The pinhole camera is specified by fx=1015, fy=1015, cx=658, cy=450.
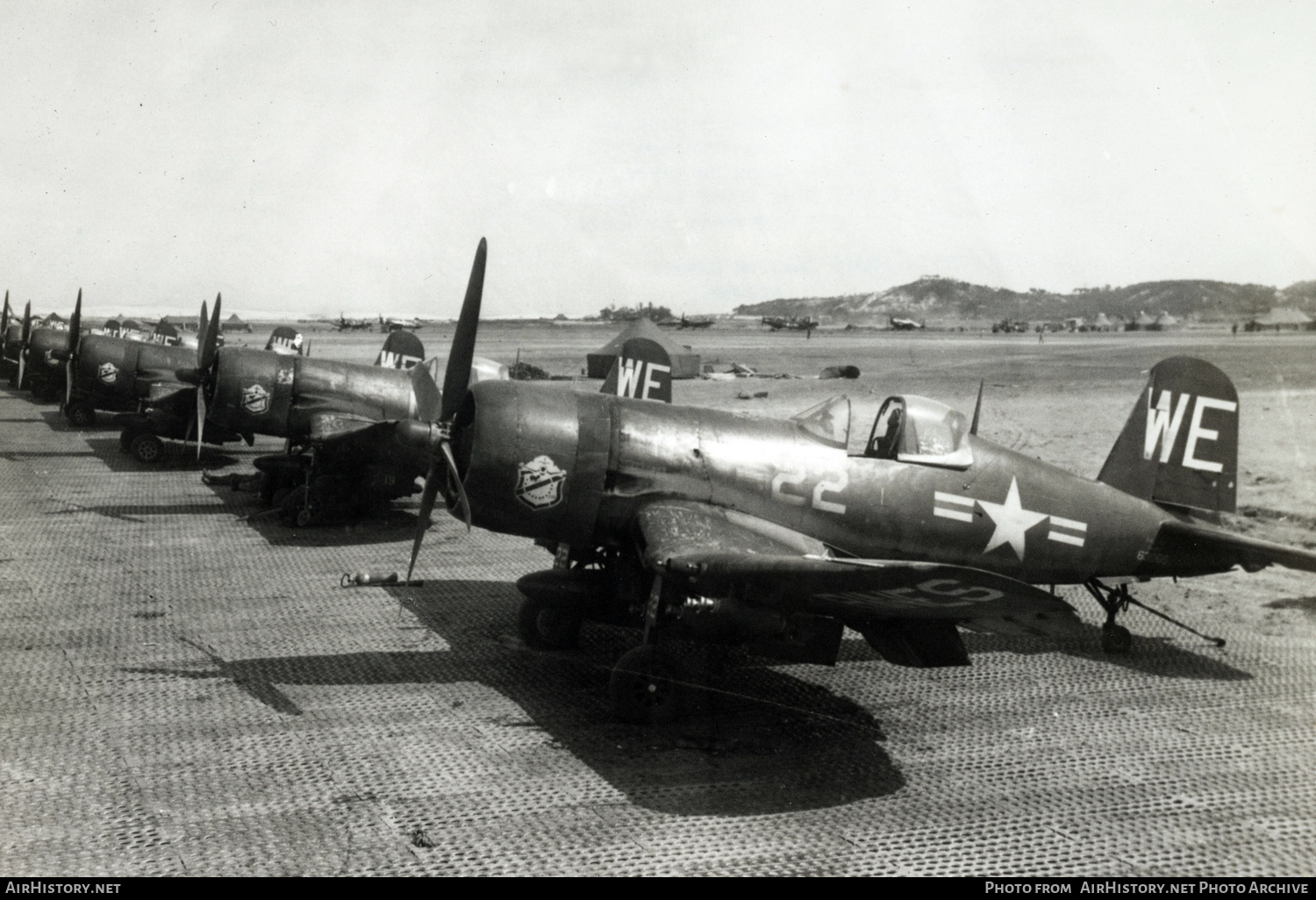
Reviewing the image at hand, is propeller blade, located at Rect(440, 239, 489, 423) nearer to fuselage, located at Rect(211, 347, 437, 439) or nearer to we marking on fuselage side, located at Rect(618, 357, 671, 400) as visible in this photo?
we marking on fuselage side, located at Rect(618, 357, 671, 400)

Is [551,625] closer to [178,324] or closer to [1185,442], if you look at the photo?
[1185,442]

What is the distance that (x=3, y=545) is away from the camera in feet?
36.4

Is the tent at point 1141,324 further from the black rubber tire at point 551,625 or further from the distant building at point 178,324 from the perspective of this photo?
the black rubber tire at point 551,625

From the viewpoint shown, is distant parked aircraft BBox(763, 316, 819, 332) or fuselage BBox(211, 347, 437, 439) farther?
distant parked aircraft BBox(763, 316, 819, 332)

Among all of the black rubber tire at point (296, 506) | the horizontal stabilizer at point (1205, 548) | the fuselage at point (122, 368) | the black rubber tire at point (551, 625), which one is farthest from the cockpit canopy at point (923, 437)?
the fuselage at point (122, 368)

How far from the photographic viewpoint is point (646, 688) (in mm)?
6680

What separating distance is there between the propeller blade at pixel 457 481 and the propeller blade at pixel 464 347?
26 cm

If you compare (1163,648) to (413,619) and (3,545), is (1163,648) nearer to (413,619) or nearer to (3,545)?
(413,619)

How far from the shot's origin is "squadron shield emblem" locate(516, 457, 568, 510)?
7.30 metres

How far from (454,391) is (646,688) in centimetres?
260

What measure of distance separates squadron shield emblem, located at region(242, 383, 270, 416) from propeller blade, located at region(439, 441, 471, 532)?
9057mm

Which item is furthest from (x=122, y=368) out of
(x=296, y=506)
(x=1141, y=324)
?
(x=1141, y=324)

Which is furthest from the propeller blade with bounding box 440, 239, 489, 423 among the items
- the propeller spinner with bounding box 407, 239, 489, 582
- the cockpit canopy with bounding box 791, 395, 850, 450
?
the cockpit canopy with bounding box 791, 395, 850, 450

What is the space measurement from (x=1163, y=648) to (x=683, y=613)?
15.6ft
